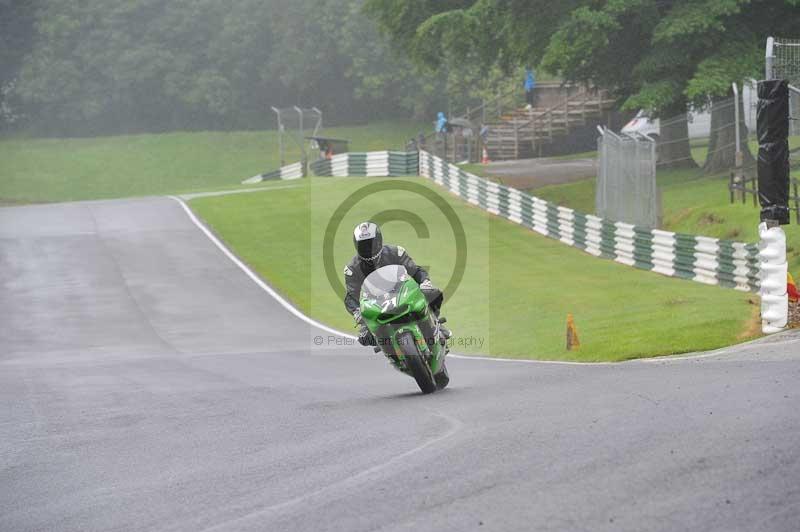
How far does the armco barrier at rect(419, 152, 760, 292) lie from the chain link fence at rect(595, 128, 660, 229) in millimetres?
553

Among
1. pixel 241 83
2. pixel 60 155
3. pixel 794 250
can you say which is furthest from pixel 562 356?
pixel 241 83

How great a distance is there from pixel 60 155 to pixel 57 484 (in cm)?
7498

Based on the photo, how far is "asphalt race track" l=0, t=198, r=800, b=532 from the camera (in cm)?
626

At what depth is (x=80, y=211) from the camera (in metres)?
43.4

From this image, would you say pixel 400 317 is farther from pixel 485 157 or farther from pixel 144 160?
pixel 144 160

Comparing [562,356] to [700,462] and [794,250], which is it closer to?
[794,250]

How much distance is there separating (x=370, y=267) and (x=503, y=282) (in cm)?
1445

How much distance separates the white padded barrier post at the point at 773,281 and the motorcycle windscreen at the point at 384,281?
6.24 meters

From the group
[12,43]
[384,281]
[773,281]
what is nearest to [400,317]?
[384,281]

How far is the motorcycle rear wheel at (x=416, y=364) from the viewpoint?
434 inches

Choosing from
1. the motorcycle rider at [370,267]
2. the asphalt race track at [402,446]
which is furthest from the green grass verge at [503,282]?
the motorcycle rider at [370,267]

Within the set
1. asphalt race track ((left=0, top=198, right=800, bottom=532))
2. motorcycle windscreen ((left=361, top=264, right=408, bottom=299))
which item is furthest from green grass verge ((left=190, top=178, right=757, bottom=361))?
motorcycle windscreen ((left=361, top=264, right=408, bottom=299))

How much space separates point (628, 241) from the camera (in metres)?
26.7

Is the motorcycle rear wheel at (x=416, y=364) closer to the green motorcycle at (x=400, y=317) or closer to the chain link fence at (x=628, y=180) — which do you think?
the green motorcycle at (x=400, y=317)
